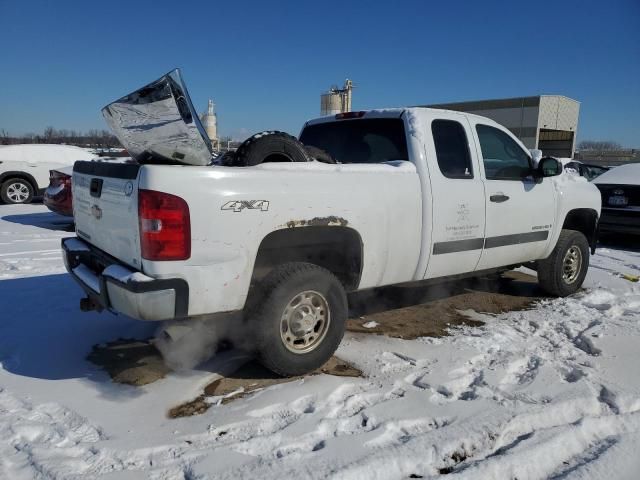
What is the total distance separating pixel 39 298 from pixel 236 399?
3086mm

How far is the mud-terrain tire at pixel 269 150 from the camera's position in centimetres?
363

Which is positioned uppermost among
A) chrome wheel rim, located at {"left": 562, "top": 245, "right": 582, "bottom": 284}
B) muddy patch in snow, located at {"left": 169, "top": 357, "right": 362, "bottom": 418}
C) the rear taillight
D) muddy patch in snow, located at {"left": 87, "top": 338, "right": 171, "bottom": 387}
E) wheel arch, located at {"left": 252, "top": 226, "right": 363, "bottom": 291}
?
the rear taillight

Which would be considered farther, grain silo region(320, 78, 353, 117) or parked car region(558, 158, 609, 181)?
grain silo region(320, 78, 353, 117)

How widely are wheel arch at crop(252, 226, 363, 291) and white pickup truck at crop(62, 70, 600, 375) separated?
11mm

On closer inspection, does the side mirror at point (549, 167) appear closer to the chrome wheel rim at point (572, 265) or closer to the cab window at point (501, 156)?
the cab window at point (501, 156)

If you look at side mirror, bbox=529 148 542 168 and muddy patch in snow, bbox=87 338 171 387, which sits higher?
side mirror, bbox=529 148 542 168

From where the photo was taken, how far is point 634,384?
353cm

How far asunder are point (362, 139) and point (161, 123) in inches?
84.1

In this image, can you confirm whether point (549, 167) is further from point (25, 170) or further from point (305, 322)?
point (25, 170)

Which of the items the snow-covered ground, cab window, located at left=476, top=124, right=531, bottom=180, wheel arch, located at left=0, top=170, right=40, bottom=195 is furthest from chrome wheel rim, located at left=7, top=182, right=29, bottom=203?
cab window, located at left=476, top=124, right=531, bottom=180

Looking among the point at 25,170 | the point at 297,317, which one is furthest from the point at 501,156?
the point at 25,170

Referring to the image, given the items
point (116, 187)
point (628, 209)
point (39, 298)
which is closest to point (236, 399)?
point (116, 187)

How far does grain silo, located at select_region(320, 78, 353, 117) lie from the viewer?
95.1ft

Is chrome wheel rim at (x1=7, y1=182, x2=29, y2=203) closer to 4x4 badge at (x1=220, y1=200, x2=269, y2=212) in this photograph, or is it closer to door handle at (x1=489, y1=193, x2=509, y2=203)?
4x4 badge at (x1=220, y1=200, x2=269, y2=212)
